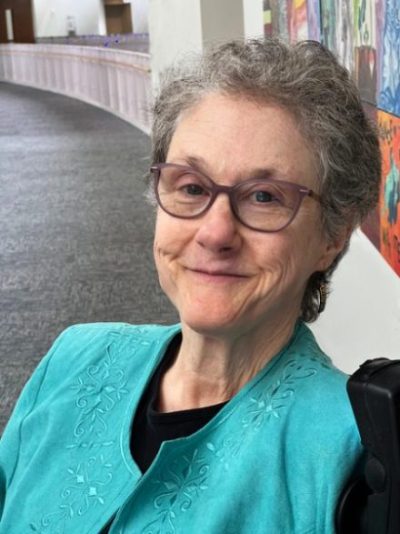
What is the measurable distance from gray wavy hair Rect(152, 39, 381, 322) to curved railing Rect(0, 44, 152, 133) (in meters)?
7.72

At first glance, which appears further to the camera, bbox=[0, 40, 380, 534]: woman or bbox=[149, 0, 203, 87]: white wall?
bbox=[149, 0, 203, 87]: white wall

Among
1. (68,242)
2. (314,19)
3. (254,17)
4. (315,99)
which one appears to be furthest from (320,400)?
(68,242)

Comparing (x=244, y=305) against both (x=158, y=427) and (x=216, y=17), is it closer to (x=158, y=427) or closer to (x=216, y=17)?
(x=158, y=427)

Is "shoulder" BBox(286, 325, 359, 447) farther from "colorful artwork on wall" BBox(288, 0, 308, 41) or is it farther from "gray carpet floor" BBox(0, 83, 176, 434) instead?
"colorful artwork on wall" BBox(288, 0, 308, 41)

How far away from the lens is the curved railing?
40.8 ft

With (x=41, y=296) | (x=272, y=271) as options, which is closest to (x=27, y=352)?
(x=41, y=296)

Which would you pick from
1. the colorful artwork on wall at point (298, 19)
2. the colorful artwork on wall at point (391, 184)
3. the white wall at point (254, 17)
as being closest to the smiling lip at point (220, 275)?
the colorful artwork on wall at point (391, 184)

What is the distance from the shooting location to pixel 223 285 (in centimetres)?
131

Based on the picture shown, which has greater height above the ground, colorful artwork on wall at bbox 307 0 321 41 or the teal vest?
colorful artwork on wall at bbox 307 0 321 41

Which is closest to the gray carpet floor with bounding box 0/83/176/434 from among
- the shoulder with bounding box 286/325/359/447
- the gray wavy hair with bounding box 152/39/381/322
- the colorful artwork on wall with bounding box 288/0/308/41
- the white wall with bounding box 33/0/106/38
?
the gray wavy hair with bounding box 152/39/381/322

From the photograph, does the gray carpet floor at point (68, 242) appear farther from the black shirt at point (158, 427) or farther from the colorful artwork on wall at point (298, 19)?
the colorful artwork on wall at point (298, 19)

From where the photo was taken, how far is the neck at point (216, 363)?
1.39 m

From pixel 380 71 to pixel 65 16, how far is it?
19.4 m

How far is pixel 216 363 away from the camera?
1.43m
